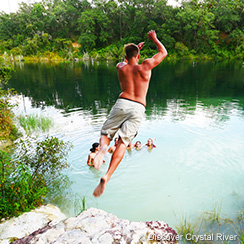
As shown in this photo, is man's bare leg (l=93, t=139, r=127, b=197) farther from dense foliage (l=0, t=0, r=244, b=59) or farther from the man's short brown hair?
dense foliage (l=0, t=0, r=244, b=59)

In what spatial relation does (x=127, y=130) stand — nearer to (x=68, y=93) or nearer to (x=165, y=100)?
(x=165, y=100)

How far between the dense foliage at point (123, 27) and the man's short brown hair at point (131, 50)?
4792 centimetres

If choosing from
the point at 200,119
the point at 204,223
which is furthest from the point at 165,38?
the point at 204,223

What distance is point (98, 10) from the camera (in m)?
58.0

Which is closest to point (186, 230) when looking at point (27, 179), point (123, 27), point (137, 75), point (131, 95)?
point (131, 95)

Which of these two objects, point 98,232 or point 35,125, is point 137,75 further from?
point 35,125

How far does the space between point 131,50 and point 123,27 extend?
6072cm

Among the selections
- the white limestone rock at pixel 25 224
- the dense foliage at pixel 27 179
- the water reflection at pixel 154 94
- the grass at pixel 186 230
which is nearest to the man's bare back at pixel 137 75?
the white limestone rock at pixel 25 224

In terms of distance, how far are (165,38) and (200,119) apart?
41667mm

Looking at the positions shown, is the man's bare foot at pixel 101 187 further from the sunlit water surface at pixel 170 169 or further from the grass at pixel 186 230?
the sunlit water surface at pixel 170 169

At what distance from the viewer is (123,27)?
58.7m

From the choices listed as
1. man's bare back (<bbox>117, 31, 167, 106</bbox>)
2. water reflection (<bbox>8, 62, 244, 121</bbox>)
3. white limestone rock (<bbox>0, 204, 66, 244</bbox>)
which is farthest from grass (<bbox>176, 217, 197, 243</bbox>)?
water reflection (<bbox>8, 62, 244, 121</bbox>)

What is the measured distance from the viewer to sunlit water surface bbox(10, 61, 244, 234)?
530 cm

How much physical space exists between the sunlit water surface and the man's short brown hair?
144 inches
